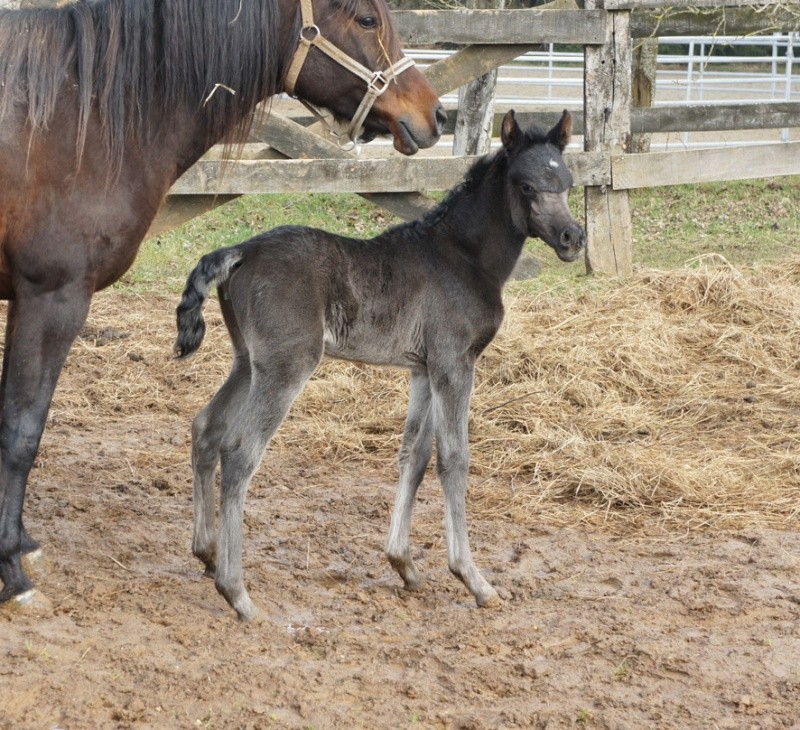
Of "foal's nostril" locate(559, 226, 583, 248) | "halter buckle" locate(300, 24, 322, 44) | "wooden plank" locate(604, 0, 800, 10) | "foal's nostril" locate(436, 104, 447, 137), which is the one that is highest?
"halter buckle" locate(300, 24, 322, 44)

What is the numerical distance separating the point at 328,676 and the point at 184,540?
146 cm

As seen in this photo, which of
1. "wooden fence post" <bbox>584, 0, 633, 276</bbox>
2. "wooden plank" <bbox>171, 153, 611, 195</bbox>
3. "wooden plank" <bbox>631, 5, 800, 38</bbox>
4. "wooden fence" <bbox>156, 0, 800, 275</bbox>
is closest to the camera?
"wooden plank" <bbox>171, 153, 611, 195</bbox>

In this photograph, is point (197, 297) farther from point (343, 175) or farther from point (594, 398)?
point (343, 175)

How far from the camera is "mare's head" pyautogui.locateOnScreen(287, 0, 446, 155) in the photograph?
3.83 meters

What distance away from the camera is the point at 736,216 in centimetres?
1148

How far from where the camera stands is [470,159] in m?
8.01

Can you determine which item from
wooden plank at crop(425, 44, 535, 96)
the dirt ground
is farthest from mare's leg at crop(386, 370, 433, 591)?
wooden plank at crop(425, 44, 535, 96)

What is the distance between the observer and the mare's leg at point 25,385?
3488mm

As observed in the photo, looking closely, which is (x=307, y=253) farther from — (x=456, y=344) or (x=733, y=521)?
(x=733, y=521)

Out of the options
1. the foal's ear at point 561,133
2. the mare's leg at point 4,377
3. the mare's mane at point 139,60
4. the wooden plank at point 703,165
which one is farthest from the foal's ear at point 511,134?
the wooden plank at point 703,165

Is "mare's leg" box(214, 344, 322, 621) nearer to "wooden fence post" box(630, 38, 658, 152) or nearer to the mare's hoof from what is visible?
the mare's hoof

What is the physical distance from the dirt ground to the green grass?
3525 mm

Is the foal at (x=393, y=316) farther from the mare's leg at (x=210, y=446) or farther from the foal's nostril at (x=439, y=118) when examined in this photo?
the foal's nostril at (x=439, y=118)

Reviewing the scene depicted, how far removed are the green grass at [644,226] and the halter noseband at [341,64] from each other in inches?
163
